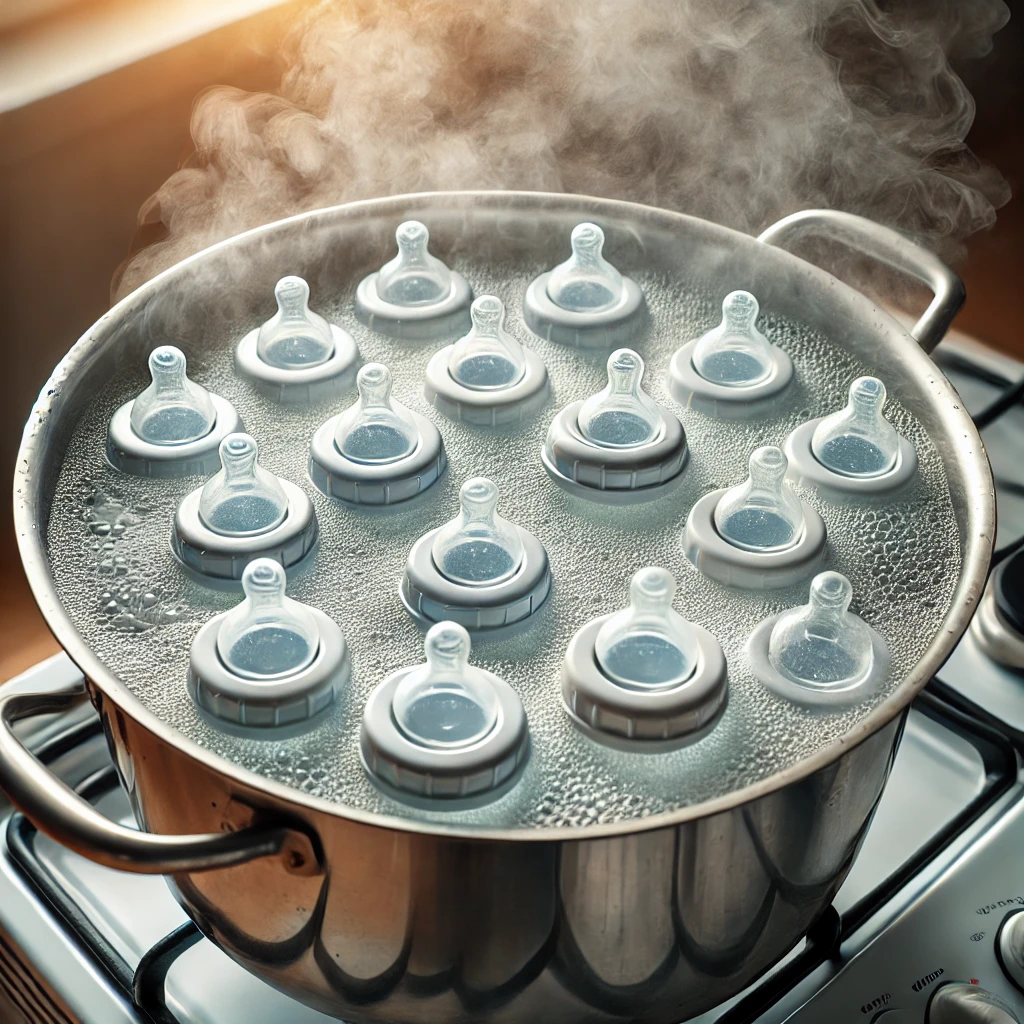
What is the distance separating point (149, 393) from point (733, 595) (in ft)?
1.33

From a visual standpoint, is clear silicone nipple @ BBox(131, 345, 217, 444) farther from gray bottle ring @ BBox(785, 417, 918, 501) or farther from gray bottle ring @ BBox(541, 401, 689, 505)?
gray bottle ring @ BBox(785, 417, 918, 501)

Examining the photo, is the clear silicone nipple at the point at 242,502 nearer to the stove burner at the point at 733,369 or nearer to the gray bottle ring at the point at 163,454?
the gray bottle ring at the point at 163,454

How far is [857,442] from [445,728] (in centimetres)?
36

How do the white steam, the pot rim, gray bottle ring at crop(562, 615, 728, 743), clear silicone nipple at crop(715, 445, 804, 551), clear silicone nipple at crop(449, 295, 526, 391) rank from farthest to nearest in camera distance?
the white steam → clear silicone nipple at crop(449, 295, 526, 391) → clear silicone nipple at crop(715, 445, 804, 551) → gray bottle ring at crop(562, 615, 728, 743) → the pot rim

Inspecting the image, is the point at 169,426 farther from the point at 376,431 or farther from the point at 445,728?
the point at 445,728

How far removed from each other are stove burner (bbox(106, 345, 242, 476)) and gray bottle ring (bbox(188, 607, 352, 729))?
168 mm

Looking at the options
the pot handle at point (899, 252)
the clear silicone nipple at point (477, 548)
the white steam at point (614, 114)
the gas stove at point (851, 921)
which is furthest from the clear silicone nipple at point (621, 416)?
the white steam at point (614, 114)

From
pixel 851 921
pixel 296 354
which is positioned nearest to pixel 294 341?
pixel 296 354

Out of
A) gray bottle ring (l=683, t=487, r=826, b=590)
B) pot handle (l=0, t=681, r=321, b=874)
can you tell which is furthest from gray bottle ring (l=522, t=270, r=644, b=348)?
pot handle (l=0, t=681, r=321, b=874)

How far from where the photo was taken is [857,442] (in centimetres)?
85

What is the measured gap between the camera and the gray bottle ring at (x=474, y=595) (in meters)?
0.73

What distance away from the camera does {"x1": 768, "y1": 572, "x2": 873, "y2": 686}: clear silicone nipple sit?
0.71 m

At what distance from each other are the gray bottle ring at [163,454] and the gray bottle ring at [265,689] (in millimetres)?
166

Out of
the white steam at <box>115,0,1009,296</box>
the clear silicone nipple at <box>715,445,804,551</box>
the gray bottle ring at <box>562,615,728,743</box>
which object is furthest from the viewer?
the white steam at <box>115,0,1009,296</box>
